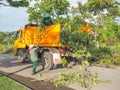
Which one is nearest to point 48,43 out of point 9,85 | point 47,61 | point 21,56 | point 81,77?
point 47,61

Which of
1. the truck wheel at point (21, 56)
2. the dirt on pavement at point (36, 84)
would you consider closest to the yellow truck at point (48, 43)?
the truck wheel at point (21, 56)

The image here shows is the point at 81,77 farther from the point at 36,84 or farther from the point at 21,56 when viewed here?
the point at 21,56

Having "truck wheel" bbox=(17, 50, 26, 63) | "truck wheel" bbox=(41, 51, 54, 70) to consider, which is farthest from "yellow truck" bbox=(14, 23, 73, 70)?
"truck wheel" bbox=(17, 50, 26, 63)

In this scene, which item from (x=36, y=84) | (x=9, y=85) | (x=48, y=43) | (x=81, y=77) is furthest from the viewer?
(x=48, y=43)

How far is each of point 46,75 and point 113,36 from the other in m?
26.4

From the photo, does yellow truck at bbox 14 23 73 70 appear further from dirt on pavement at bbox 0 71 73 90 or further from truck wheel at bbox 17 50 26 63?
dirt on pavement at bbox 0 71 73 90

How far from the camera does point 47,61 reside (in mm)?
20281

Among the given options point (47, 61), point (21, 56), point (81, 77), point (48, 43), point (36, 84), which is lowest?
point (36, 84)

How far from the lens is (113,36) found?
43.2m

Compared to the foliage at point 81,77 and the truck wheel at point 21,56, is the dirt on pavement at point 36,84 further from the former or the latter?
the truck wheel at point 21,56

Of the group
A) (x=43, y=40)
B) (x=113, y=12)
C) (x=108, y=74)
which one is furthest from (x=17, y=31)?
(x=113, y=12)

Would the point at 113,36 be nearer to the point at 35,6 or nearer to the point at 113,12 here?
the point at 113,12

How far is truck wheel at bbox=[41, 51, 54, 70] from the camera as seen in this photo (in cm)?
2003

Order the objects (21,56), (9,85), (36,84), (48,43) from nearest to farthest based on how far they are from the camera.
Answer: (9,85), (36,84), (48,43), (21,56)
